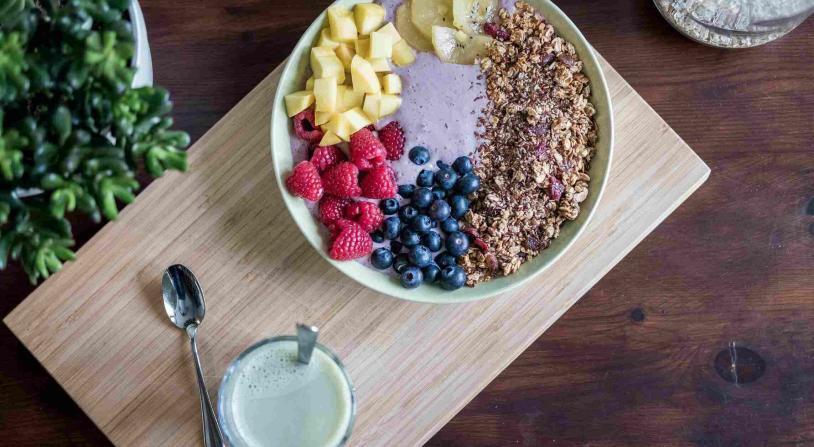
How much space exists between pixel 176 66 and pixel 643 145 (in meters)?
0.89

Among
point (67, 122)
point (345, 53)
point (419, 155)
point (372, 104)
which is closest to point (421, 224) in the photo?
point (419, 155)

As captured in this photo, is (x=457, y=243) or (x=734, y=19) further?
(x=734, y=19)

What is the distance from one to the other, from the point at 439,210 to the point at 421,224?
4cm

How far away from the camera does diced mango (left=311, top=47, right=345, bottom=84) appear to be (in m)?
1.39

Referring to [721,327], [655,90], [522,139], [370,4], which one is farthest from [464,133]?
[721,327]

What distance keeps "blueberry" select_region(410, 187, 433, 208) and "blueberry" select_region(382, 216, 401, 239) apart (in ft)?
0.15

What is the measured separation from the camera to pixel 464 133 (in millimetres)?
1434

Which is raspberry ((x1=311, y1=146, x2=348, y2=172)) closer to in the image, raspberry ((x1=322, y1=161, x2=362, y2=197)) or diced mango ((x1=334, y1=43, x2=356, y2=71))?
raspberry ((x1=322, y1=161, x2=362, y2=197))

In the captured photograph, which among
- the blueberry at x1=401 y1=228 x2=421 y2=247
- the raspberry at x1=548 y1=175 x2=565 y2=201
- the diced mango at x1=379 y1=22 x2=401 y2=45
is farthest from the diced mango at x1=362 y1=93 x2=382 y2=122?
the raspberry at x1=548 y1=175 x2=565 y2=201

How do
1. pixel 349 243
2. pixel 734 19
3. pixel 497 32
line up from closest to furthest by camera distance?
pixel 349 243 → pixel 497 32 → pixel 734 19

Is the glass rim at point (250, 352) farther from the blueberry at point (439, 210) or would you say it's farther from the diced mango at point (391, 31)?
the diced mango at point (391, 31)

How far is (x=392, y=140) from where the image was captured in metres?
1.40

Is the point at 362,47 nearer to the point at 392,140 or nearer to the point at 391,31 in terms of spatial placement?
the point at 391,31

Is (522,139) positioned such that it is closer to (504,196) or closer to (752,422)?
(504,196)
